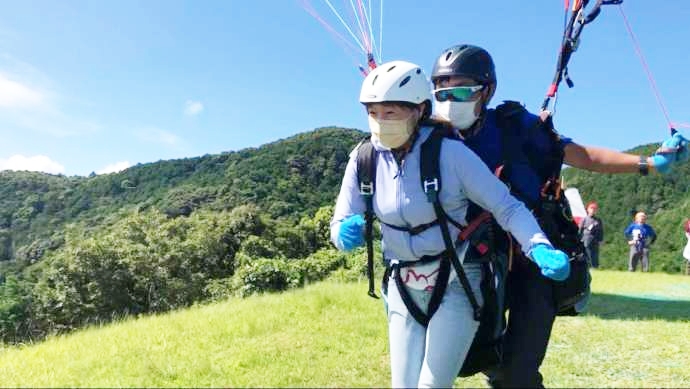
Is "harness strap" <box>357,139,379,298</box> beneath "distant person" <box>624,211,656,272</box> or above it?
above

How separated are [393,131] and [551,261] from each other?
106cm

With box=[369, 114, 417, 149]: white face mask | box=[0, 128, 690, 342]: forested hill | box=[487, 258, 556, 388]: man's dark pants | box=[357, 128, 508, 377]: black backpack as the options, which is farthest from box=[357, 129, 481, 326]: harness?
box=[0, 128, 690, 342]: forested hill

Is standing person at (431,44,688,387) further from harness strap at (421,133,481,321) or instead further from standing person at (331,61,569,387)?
harness strap at (421,133,481,321)

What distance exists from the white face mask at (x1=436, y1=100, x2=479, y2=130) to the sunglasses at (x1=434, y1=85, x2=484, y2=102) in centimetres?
3

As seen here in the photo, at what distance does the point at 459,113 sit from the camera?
354 cm

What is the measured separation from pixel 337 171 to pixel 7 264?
2089 inches

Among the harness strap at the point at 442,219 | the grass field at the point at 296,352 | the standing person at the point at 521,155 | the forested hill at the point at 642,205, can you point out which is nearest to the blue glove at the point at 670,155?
the standing person at the point at 521,155

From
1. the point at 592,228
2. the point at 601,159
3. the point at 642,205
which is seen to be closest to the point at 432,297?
Answer: the point at 601,159

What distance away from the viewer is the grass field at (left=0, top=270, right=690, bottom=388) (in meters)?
5.02

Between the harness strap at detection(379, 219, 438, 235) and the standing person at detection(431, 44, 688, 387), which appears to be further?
the standing person at detection(431, 44, 688, 387)

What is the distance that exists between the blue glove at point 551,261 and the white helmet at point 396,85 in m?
1.03

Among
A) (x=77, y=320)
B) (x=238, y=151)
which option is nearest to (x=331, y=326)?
(x=77, y=320)

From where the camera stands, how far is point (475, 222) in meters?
3.13

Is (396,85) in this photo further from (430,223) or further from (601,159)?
(601,159)
